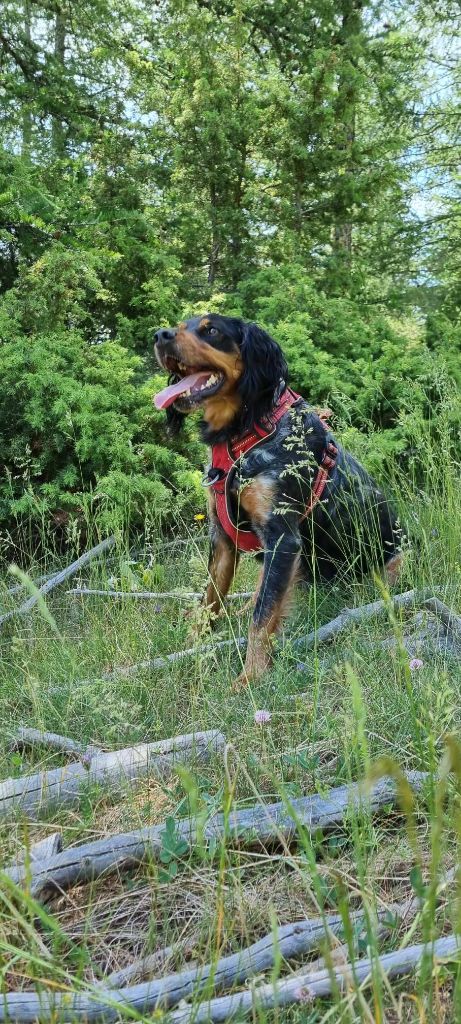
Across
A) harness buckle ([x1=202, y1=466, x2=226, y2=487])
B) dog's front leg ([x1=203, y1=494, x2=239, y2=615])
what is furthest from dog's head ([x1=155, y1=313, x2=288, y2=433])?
dog's front leg ([x1=203, y1=494, x2=239, y2=615])

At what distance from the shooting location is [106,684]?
2.21m

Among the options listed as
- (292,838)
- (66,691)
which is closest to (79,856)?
(292,838)

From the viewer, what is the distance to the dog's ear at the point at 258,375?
3514 mm

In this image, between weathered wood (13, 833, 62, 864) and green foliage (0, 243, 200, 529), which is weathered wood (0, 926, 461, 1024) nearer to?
weathered wood (13, 833, 62, 864)

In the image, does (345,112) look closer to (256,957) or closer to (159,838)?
(159,838)

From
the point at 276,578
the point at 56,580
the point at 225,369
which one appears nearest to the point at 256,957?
the point at 276,578

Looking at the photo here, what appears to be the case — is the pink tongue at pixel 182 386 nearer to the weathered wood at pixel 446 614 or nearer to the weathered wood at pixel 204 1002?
the weathered wood at pixel 446 614

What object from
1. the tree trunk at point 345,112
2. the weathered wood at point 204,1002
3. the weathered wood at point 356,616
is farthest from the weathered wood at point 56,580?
the tree trunk at point 345,112

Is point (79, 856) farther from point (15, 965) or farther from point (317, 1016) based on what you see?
point (317, 1016)

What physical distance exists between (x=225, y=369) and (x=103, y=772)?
6.61 ft

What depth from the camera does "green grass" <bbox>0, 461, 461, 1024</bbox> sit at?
4.21ft

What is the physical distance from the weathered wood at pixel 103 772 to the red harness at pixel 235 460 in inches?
54.6

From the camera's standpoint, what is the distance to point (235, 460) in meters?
3.48

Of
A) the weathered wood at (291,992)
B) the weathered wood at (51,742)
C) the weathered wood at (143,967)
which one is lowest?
the weathered wood at (51,742)
